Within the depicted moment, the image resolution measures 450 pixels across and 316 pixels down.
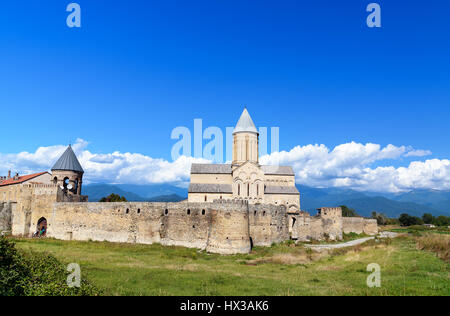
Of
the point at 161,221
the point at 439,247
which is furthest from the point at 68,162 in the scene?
the point at 439,247

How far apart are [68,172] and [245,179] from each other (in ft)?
71.0

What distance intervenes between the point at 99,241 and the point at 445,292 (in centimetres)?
2613

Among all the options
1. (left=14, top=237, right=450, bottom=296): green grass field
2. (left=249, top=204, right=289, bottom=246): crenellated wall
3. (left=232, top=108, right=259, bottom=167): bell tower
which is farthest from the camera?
(left=232, top=108, right=259, bottom=167): bell tower

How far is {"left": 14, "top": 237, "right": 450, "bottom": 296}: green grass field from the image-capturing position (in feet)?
44.9

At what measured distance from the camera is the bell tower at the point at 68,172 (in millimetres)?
36344

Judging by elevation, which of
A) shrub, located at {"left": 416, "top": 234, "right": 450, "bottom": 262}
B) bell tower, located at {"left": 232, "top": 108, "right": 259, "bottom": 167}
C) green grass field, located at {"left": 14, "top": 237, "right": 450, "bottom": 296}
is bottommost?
green grass field, located at {"left": 14, "top": 237, "right": 450, "bottom": 296}

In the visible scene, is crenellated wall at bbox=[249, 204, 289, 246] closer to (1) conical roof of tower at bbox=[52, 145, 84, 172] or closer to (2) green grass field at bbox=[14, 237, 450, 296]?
(2) green grass field at bbox=[14, 237, 450, 296]

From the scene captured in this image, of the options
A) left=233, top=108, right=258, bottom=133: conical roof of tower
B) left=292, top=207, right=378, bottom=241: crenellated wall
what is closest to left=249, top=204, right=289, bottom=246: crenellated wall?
left=292, top=207, right=378, bottom=241: crenellated wall

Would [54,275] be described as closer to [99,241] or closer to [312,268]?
[312,268]

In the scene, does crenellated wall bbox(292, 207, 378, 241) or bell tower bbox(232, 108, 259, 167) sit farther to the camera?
bell tower bbox(232, 108, 259, 167)

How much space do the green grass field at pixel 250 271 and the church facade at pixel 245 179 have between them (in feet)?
52.6

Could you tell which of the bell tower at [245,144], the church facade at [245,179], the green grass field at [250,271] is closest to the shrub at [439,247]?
the green grass field at [250,271]

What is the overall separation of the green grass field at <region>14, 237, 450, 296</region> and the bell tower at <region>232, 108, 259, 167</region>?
66.9 ft

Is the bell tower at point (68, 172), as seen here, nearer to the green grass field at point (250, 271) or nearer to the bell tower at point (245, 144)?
the green grass field at point (250, 271)
